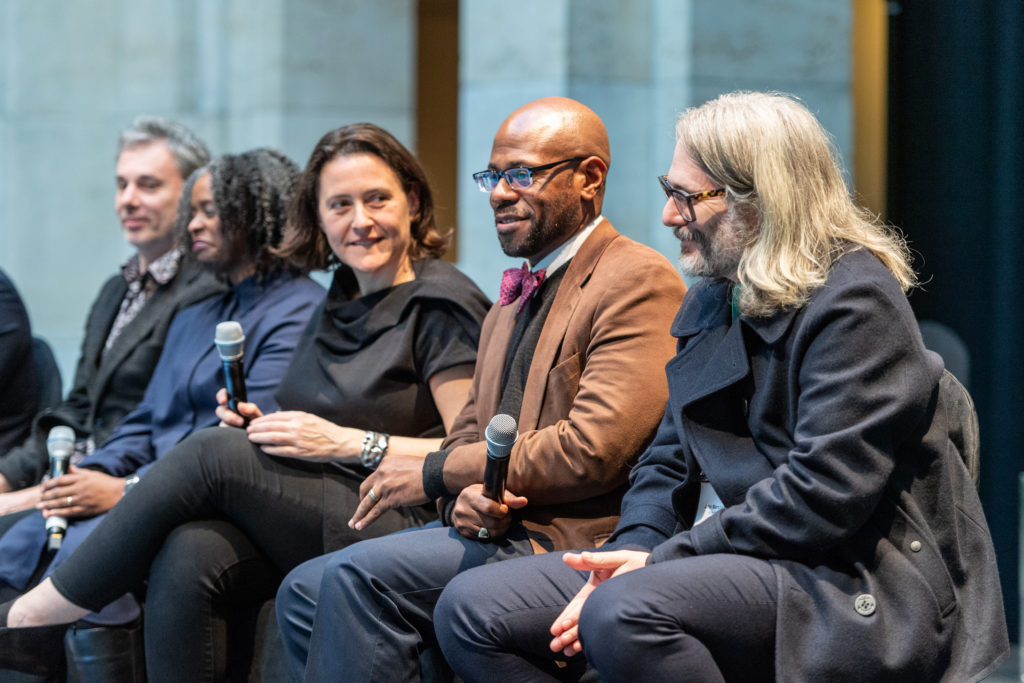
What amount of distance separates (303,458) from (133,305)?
1618 millimetres

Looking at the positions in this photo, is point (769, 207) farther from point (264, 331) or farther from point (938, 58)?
point (938, 58)

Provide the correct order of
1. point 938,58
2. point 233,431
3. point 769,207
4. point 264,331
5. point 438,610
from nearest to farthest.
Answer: point 769,207 < point 438,610 < point 233,431 < point 264,331 < point 938,58

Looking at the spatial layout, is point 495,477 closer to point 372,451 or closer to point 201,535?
point 372,451

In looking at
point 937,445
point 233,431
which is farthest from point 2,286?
point 937,445

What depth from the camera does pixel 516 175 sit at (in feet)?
9.80

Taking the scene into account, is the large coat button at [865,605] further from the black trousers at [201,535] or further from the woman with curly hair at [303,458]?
the black trousers at [201,535]

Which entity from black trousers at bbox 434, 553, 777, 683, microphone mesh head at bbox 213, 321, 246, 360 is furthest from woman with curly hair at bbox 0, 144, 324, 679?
black trousers at bbox 434, 553, 777, 683

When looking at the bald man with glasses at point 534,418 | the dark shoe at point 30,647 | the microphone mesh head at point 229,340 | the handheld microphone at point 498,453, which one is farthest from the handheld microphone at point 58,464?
the handheld microphone at point 498,453

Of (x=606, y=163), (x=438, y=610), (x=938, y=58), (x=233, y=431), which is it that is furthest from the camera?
(x=938, y=58)

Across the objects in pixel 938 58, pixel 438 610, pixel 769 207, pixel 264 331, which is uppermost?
pixel 938 58

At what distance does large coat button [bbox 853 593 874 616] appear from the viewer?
2.19m

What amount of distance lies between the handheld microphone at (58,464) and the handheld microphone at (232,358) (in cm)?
59

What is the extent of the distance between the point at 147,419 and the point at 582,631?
2220 mm

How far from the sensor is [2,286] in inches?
165
